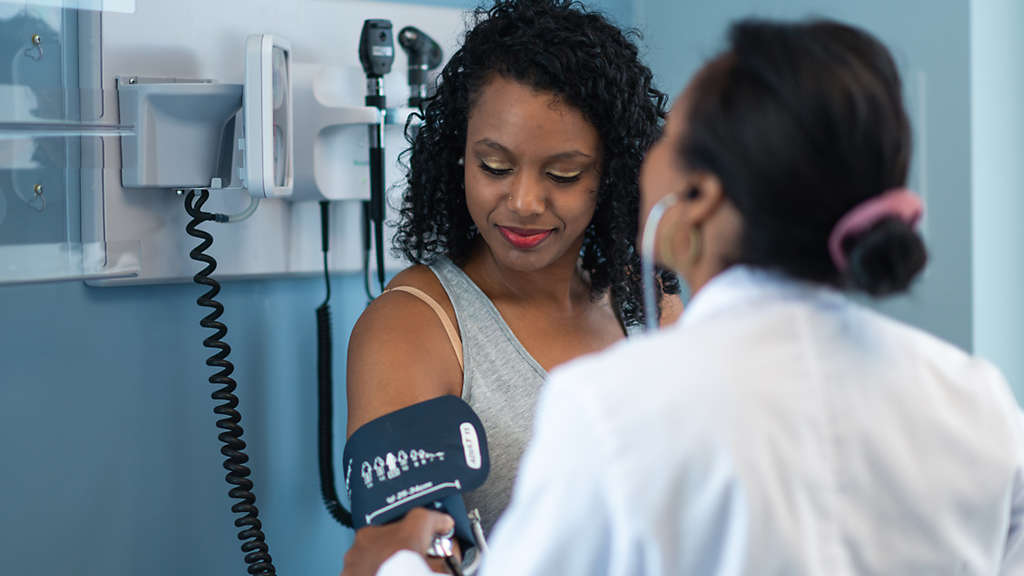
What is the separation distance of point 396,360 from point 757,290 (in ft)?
2.12

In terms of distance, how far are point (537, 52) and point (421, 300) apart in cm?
38

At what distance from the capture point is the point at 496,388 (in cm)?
131

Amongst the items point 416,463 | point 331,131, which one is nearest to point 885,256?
point 416,463

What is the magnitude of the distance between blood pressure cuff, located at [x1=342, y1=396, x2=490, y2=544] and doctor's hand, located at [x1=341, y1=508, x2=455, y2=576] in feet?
0.04

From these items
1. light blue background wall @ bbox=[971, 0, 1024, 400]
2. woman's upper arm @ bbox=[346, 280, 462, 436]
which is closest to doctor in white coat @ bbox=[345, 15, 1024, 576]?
woman's upper arm @ bbox=[346, 280, 462, 436]

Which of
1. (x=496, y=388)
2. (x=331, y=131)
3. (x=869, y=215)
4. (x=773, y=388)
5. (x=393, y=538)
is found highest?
(x=331, y=131)

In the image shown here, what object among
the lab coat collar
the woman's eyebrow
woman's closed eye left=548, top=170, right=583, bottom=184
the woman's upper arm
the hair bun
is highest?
the woman's eyebrow

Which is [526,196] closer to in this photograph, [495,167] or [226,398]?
[495,167]

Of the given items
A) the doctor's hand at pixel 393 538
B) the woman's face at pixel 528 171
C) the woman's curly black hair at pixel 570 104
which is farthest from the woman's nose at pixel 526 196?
the doctor's hand at pixel 393 538

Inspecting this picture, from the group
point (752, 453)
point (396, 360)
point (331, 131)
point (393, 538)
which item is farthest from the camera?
point (331, 131)

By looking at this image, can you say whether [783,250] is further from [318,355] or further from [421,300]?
[318,355]

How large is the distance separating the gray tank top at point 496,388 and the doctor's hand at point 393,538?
249 mm

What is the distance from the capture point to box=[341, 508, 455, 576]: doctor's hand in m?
0.99

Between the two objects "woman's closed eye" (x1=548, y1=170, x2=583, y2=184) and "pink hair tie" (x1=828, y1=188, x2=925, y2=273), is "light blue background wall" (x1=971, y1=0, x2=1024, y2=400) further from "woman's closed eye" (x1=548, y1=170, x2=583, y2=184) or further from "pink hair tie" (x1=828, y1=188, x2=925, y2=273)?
"pink hair tie" (x1=828, y1=188, x2=925, y2=273)
